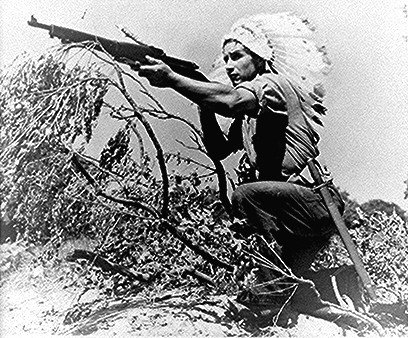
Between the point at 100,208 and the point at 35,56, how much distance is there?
69 cm

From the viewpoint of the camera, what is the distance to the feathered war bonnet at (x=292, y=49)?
267cm

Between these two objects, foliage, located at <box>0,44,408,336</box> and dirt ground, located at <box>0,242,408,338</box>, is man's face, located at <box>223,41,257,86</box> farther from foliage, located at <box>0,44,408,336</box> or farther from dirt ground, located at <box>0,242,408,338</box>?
dirt ground, located at <box>0,242,408,338</box>

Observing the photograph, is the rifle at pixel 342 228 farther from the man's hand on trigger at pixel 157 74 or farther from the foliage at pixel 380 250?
the man's hand on trigger at pixel 157 74

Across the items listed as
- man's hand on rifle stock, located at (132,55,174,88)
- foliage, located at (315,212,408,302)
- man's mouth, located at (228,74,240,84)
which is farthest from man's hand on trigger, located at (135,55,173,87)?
foliage, located at (315,212,408,302)

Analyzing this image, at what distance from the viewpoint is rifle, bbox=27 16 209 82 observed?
8.68 feet

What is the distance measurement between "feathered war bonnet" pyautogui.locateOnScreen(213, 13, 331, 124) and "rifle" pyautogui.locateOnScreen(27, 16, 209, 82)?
247 mm

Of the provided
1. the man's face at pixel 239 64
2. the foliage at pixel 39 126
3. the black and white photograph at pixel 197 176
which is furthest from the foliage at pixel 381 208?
the foliage at pixel 39 126

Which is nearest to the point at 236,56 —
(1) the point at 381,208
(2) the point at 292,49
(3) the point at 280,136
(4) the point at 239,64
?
(4) the point at 239,64

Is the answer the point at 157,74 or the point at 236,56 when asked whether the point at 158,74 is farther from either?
the point at 236,56

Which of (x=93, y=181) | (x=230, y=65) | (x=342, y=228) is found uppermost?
(x=230, y=65)

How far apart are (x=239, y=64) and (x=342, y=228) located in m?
0.75

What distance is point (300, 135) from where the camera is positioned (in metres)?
2.65

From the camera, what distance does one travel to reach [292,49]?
2719 millimetres

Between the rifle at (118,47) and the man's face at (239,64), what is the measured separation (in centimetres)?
21
